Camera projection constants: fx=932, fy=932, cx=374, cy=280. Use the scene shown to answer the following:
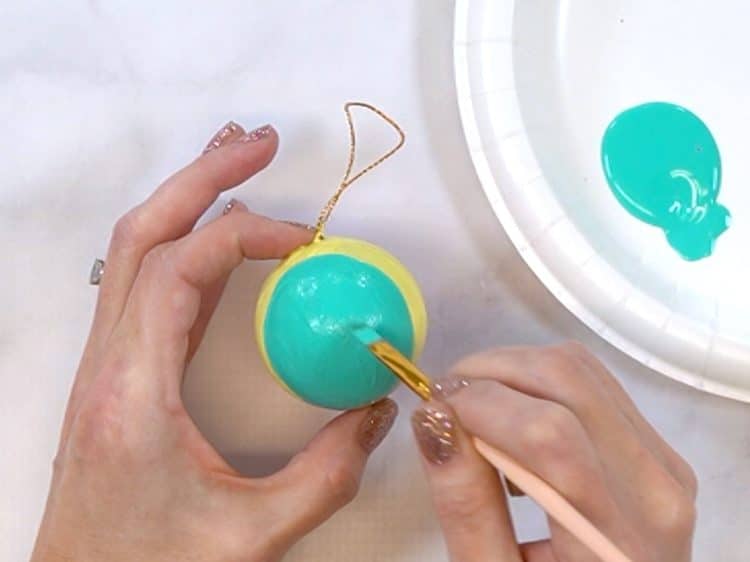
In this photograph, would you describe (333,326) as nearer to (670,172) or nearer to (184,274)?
(184,274)

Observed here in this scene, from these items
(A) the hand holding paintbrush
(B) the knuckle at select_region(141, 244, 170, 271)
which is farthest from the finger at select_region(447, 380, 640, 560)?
(B) the knuckle at select_region(141, 244, 170, 271)

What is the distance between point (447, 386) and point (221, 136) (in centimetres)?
28

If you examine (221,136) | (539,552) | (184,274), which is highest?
(221,136)

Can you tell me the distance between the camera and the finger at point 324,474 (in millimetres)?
562

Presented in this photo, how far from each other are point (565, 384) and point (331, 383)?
5.4 inches

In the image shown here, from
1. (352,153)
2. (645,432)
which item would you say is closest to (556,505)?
(645,432)

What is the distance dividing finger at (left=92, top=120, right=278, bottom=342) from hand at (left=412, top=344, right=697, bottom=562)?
23 centimetres

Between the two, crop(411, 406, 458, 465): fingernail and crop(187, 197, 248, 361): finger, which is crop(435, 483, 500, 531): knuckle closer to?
crop(411, 406, 458, 465): fingernail

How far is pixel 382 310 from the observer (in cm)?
55

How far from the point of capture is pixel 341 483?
577mm

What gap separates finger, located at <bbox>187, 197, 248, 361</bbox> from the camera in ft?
2.14

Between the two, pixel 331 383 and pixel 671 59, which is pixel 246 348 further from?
pixel 671 59

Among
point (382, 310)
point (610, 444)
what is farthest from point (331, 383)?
point (610, 444)

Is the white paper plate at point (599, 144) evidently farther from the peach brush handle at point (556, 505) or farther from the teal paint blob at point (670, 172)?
the peach brush handle at point (556, 505)
